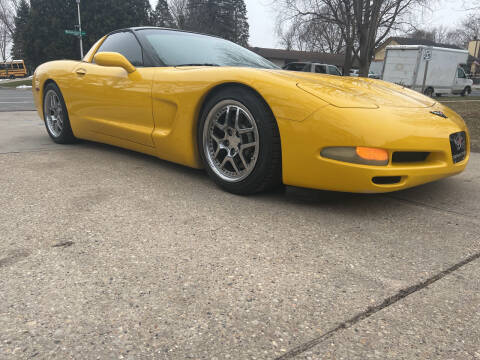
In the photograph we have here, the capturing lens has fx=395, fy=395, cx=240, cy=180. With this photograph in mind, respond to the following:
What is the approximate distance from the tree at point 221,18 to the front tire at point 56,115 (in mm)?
35879

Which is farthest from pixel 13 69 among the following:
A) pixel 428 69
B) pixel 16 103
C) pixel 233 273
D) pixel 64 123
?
pixel 233 273

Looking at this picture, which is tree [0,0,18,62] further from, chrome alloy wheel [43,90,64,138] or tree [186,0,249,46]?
chrome alloy wheel [43,90,64,138]

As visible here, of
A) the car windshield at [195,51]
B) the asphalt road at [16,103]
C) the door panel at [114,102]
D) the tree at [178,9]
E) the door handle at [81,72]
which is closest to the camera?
the door panel at [114,102]

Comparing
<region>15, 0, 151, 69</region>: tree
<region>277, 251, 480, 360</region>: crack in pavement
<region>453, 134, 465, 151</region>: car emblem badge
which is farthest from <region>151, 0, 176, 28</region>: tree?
<region>277, 251, 480, 360</region>: crack in pavement

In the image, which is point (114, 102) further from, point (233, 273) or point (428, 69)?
point (428, 69)

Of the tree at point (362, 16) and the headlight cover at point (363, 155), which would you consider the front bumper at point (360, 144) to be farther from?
the tree at point (362, 16)

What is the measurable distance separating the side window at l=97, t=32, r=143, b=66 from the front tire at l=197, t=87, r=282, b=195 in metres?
1.00

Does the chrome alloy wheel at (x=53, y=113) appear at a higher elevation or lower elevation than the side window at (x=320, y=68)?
lower

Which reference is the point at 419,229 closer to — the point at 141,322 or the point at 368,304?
the point at 368,304

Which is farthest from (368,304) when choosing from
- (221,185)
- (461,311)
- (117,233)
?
(221,185)

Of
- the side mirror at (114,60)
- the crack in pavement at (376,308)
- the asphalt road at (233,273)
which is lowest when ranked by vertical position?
the asphalt road at (233,273)

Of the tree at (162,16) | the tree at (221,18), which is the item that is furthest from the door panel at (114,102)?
the tree at (162,16)

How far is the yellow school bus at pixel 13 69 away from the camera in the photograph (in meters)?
42.2

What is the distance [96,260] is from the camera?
166cm
